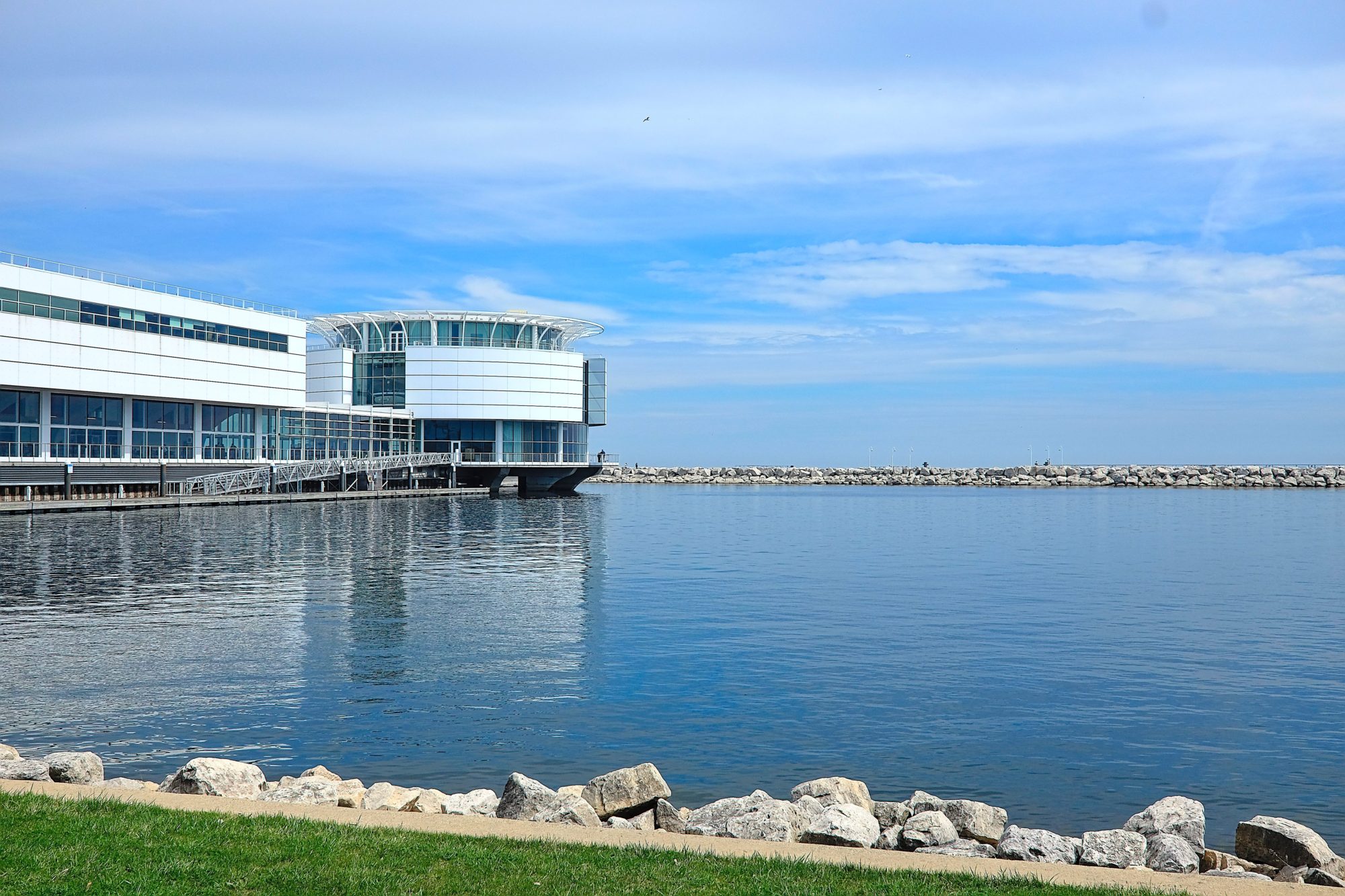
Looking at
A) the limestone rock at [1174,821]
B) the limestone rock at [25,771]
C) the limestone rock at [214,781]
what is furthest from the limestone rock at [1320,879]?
the limestone rock at [25,771]

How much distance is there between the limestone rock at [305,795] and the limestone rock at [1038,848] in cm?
706

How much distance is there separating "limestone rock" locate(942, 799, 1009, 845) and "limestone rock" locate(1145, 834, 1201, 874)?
1484 millimetres

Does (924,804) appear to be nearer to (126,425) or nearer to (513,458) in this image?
(126,425)

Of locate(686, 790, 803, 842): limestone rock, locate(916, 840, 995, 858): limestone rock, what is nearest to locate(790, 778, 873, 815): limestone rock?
locate(686, 790, 803, 842): limestone rock

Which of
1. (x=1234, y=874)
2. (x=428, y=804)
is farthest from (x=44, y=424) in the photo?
(x=1234, y=874)

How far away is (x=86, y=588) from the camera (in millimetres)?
31859

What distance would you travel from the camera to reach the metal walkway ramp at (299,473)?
8075cm

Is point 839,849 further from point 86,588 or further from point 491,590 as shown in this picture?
point 86,588

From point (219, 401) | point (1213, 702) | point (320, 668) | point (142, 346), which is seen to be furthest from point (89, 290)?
point (1213, 702)

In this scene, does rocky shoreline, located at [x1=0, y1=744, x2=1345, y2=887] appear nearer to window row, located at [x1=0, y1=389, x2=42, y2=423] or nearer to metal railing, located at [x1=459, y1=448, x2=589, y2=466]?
window row, located at [x1=0, y1=389, x2=42, y2=423]

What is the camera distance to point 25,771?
522 inches

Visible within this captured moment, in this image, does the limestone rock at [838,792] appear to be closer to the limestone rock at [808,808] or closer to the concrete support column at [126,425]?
the limestone rock at [808,808]

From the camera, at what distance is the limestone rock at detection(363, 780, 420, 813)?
12.6m

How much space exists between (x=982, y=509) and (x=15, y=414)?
2714 inches
